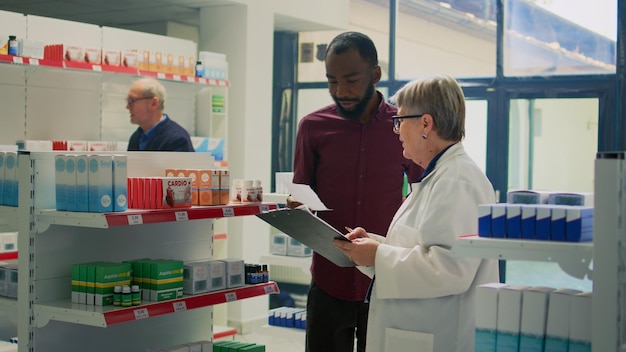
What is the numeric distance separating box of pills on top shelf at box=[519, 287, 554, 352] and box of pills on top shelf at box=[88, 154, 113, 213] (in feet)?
6.01

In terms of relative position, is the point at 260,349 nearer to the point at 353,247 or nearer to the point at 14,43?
the point at 353,247

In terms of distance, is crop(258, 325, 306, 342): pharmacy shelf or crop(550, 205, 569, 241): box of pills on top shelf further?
crop(258, 325, 306, 342): pharmacy shelf

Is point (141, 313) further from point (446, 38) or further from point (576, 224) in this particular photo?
point (446, 38)

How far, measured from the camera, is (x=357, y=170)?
3805 mm

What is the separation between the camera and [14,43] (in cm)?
597

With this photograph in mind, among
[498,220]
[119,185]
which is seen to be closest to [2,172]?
[119,185]

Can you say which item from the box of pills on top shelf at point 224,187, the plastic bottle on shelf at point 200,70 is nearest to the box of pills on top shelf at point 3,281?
the box of pills on top shelf at point 224,187

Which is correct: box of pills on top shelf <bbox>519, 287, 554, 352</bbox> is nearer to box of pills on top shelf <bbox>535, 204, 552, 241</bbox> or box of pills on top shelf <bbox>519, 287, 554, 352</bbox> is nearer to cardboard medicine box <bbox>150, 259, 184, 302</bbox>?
box of pills on top shelf <bbox>535, 204, 552, 241</bbox>

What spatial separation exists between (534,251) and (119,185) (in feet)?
6.23

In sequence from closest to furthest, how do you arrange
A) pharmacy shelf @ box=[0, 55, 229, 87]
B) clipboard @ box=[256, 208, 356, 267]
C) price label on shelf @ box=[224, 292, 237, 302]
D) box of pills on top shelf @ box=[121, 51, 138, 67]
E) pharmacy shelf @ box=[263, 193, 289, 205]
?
clipboard @ box=[256, 208, 356, 267]
price label on shelf @ box=[224, 292, 237, 302]
pharmacy shelf @ box=[0, 55, 229, 87]
pharmacy shelf @ box=[263, 193, 289, 205]
box of pills on top shelf @ box=[121, 51, 138, 67]

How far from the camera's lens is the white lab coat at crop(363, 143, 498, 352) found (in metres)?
2.79

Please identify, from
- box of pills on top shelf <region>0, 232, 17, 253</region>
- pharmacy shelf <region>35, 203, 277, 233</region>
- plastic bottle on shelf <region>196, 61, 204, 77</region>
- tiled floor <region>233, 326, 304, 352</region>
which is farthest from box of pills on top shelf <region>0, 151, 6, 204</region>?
plastic bottle on shelf <region>196, 61, 204, 77</region>

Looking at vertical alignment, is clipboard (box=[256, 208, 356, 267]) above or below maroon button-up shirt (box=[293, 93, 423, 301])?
below

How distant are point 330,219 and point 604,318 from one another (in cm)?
165
